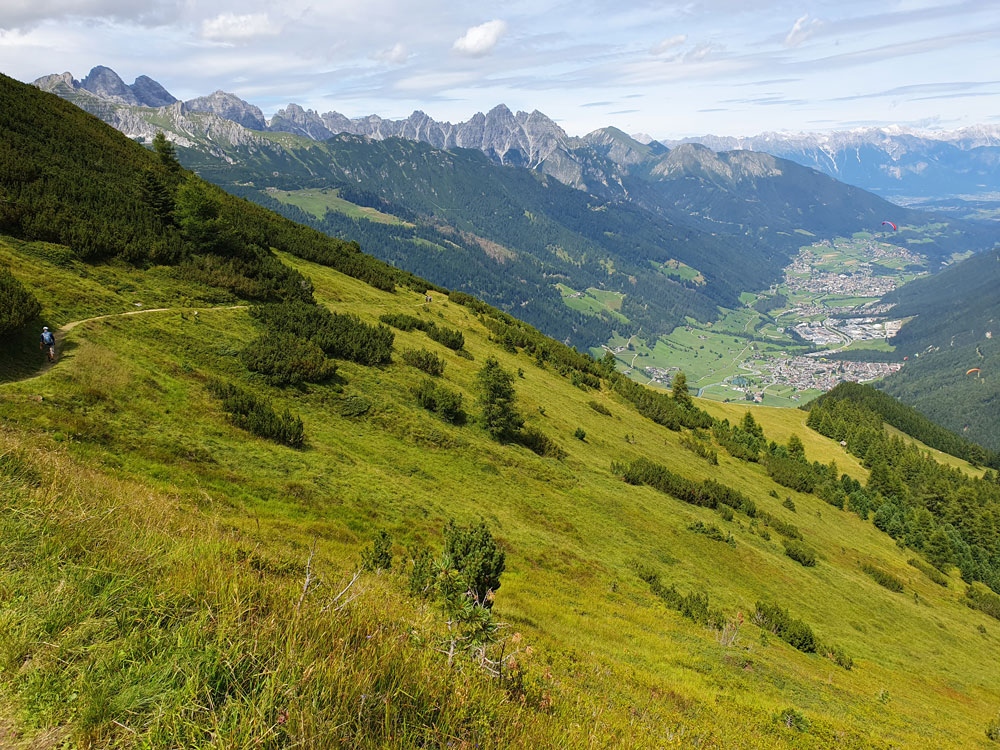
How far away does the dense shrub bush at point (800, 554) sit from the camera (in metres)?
31.6

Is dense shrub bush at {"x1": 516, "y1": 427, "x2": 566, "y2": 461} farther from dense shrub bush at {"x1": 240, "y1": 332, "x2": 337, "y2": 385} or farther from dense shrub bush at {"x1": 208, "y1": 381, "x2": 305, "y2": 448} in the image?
dense shrub bush at {"x1": 208, "y1": 381, "x2": 305, "y2": 448}

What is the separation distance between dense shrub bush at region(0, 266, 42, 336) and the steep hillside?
89 centimetres

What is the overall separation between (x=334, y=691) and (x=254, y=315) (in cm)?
2840

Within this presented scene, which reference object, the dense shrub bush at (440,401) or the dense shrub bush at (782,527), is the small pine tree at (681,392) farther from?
the dense shrub bush at (440,401)

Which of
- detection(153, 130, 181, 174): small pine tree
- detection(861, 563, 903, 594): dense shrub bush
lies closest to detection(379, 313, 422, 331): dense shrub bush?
detection(153, 130, 181, 174): small pine tree

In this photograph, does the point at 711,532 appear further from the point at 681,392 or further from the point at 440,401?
the point at 681,392

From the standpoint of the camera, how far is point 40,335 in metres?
16.3

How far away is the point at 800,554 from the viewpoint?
31781mm

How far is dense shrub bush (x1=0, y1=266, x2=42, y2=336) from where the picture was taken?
49.1 ft

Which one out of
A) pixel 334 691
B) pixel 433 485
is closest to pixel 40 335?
pixel 433 485

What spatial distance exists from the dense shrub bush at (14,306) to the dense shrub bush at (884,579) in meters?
52.9

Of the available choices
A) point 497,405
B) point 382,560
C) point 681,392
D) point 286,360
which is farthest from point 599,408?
point 382,560

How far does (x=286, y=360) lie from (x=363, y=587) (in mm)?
19258

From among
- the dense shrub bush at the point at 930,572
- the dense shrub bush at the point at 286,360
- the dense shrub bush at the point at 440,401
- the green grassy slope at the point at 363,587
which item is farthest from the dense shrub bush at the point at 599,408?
the dense shrub bush at the point at 930,572
